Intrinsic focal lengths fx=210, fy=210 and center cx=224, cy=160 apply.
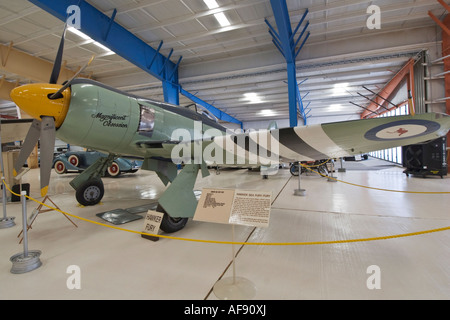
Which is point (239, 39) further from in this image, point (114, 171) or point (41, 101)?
point (114, 171)

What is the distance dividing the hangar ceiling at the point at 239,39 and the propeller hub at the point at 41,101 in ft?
15.3

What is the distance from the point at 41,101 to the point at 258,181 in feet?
20.1

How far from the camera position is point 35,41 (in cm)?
742

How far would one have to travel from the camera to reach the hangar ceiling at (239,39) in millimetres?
5906

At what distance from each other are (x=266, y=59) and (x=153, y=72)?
463 cm

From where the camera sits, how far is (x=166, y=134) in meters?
3.39

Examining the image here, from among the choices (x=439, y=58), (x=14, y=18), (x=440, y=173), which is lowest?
(x=440, y=173)

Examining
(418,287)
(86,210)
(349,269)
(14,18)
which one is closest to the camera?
(418,287)

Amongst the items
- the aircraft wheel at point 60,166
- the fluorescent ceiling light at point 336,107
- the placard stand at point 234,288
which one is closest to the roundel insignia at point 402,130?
the placard stand at point 234,288

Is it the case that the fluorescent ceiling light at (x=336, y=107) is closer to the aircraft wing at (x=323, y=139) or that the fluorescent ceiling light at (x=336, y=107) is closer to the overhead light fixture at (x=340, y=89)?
the overhead light fixture at (x=340, y=89)

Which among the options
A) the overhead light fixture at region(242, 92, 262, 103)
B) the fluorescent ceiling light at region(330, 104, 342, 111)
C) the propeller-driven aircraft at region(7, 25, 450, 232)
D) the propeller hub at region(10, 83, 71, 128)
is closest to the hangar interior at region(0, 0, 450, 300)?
the overhead light fixture at region(242, 92, 262, 103)

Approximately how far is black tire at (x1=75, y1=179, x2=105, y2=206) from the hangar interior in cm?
22
